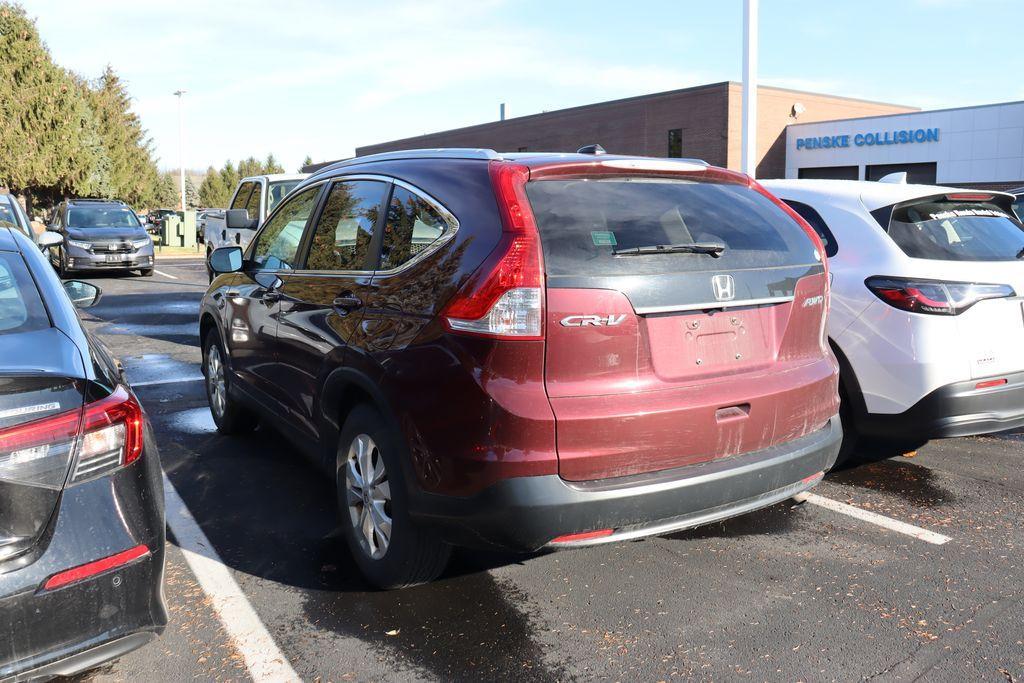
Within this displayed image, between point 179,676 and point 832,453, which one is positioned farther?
point 832,453

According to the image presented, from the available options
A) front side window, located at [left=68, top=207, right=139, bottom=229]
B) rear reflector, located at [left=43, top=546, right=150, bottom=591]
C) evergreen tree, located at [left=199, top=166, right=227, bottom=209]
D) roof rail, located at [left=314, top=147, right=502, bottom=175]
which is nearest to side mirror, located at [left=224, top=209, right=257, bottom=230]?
roof rail, located at [left=314, top=147, right=502, bottom=175]

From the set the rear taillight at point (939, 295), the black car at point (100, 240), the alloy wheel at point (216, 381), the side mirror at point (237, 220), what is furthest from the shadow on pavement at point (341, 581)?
the black car at point (100, 240)

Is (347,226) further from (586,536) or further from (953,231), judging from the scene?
(953,231)

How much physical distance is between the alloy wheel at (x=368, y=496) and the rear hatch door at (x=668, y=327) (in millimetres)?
943

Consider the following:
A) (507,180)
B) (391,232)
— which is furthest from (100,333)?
(507,180)

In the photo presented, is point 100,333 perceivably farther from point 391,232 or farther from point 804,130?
point 804,130

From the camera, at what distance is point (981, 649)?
308cm

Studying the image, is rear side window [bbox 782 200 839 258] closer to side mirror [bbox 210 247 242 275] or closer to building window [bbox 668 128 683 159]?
side mirror [bbox 210 247 242 275]

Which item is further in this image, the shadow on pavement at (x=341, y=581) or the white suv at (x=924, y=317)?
the white suv at (x=924, y=317)

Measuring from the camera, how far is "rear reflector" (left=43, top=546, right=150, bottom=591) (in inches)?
93.1

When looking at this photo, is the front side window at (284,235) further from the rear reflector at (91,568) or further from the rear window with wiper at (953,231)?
the rear window with wiper at (953,231)

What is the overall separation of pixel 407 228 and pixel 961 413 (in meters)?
2.95

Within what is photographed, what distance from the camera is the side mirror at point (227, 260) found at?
17.0 feet

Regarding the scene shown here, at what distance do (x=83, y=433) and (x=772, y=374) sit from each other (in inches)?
95.7
